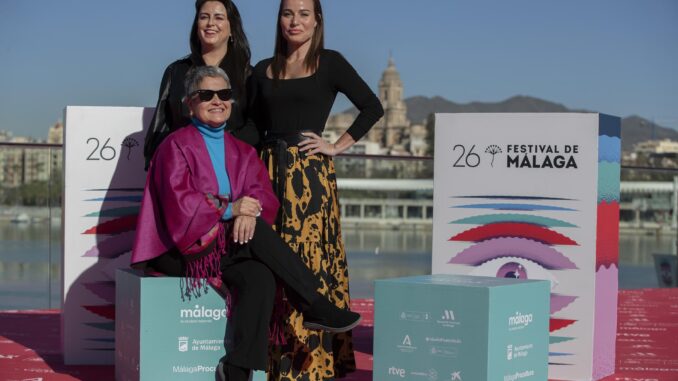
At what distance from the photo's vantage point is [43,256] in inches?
256

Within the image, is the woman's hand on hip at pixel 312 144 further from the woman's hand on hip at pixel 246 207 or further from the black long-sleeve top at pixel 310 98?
the woman's hand on hip at pixel 246 207

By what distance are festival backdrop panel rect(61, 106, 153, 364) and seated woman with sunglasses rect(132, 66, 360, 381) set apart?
85cm

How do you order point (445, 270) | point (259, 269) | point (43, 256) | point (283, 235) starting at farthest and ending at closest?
point (43, 256) → point (445, 270) → point (283, 235) → point (259, 269)

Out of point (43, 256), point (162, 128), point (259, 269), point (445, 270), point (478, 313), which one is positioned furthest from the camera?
point (43, 256)

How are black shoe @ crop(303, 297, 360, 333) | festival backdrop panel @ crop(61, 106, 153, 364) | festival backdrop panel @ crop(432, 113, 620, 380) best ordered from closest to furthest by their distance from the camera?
1. black shoe @ crop(303, 297, 360, 333)
2. festival backdrop panel @ crop(432, 113, 620, 380)
3. festival backdrop panel @ crop(61, 106, 153, 364)

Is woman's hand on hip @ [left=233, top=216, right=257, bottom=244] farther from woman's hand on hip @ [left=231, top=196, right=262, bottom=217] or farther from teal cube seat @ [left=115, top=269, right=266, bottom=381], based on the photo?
teal cube seat @ [left=115, top=269, right=266, bottom=381]

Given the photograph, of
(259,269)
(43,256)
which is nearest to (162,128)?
(259,269)

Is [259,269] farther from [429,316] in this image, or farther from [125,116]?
[125,116]

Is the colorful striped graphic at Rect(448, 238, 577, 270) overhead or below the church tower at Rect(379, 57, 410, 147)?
below

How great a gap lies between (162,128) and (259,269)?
2.65ft

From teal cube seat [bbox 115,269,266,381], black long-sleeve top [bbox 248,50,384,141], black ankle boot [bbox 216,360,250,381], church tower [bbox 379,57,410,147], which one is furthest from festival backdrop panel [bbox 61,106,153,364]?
church tower [bbox 379,57,410,147]

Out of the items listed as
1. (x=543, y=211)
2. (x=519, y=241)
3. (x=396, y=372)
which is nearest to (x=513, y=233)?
(x=519, y=241)

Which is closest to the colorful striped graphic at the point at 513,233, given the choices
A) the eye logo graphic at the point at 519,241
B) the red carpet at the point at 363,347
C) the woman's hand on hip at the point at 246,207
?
the eye logo graphic at the point at 519,241

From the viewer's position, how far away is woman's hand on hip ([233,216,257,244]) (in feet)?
11.3
